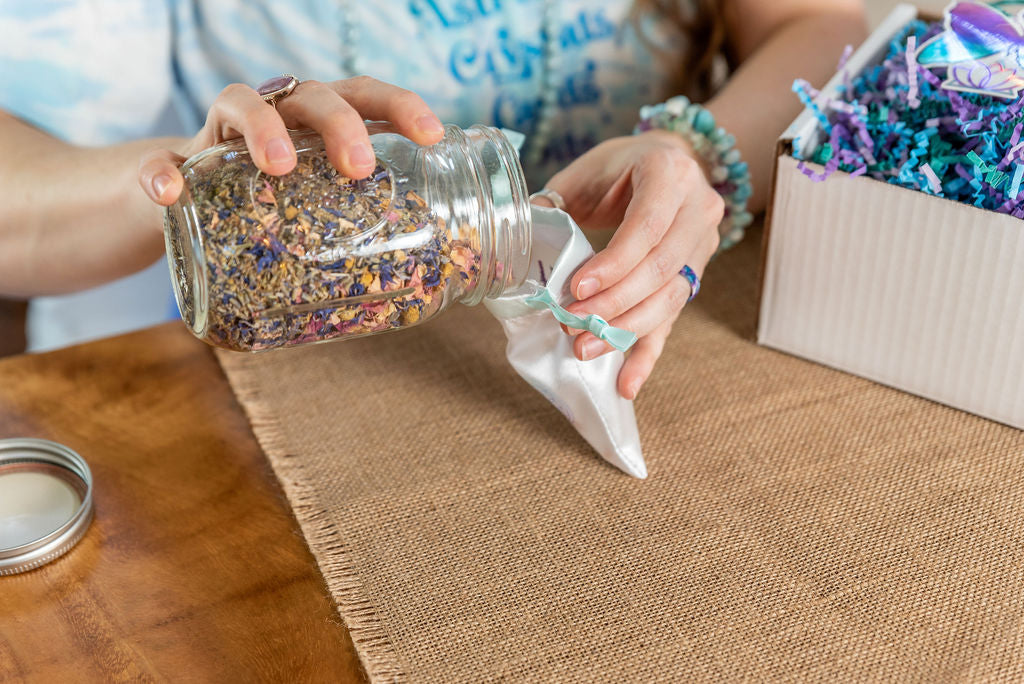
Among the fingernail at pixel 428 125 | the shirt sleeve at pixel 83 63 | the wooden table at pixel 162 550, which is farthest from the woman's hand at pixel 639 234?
the shirt sleeve at pixel 83 63

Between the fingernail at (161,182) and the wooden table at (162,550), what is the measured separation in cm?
20

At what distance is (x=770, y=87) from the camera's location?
0.76 m

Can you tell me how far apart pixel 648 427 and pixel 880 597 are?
172 mm

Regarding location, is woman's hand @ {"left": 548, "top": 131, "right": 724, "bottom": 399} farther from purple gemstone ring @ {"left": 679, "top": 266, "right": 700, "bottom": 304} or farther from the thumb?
the thumb

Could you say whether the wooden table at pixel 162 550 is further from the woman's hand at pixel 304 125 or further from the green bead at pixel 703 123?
the green bead at pixel 703 123

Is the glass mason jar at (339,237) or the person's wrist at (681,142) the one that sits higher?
the glass mason jar at (339,237)

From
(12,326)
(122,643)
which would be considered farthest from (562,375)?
(12,326)

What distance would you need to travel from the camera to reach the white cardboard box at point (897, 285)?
0.51 m

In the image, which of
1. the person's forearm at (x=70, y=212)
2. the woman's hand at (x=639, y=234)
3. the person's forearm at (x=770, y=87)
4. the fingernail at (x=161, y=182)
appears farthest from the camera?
the person's forearm at (x=770, y=87)

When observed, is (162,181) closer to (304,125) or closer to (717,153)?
(304,125)

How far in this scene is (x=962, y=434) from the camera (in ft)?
1.77

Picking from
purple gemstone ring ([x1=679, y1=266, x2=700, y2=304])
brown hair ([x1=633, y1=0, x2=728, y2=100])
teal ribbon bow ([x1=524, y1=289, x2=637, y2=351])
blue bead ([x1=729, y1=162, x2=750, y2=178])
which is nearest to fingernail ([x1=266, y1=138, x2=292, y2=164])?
teal ribbon bow ([x1=524, y1=289, x2=637, y2=351])

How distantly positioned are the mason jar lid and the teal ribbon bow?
28 centimetres

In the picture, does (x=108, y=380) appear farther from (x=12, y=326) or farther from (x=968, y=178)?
(x=12, y=326)
